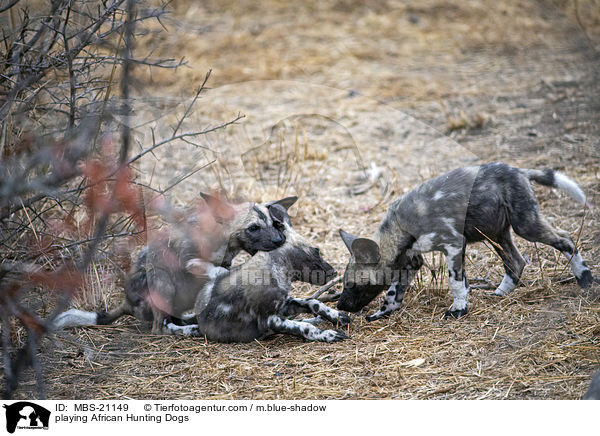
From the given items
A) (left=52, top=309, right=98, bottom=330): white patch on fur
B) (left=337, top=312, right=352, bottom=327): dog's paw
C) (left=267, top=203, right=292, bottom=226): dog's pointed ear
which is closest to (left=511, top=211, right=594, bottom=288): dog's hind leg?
(left=337, top=312, right=352, bottom=327): dog's paw

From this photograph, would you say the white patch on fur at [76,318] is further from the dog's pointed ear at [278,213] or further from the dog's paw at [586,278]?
the dog's paw at [586,278]

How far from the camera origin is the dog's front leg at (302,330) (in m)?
4.13

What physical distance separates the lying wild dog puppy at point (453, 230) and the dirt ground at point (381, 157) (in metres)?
0.17

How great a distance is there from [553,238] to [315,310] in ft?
5.46

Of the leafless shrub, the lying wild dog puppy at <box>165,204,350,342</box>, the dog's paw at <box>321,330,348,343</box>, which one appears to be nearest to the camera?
the leafless shrub

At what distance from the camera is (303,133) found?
820cm

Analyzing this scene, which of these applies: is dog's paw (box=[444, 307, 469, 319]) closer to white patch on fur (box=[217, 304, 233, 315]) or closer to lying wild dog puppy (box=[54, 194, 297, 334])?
lying wild dog puppy (box=[54, 194, 297, 334])

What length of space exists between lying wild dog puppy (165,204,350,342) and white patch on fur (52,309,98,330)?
55 cm

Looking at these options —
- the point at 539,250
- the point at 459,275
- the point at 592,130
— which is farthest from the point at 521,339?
the point at 592,130

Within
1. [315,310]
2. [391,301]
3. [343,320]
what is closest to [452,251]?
[391,301]

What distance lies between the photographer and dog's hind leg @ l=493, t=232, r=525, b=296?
4.64 metres
